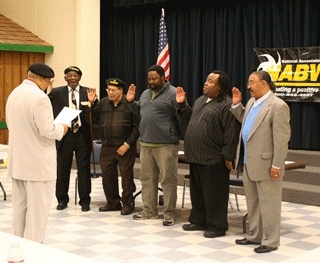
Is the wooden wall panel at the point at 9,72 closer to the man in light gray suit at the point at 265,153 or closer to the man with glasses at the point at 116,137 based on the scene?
the man with glasses at the point at 116,137

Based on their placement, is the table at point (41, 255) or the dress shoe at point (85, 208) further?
the dress shoe at point (85, 208)

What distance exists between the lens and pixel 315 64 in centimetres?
900

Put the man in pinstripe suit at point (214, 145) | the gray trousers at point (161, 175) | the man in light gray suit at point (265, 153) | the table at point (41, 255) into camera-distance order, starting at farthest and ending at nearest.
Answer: the gray trousers at point (161, 175) < the man in pinstripe suit at point (214, 145) < the man in light gray suit at point (265, 153) < the table at point (41, 255)

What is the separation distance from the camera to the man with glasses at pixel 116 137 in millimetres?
6730

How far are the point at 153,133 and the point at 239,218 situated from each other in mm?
1436

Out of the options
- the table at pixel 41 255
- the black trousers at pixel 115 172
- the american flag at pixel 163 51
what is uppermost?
the american flag at pixel 163 51

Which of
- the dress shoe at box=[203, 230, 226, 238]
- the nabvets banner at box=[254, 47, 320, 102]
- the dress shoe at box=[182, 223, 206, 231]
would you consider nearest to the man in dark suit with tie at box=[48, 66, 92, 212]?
the dress shoe at box=[182, 223, 206, 231]

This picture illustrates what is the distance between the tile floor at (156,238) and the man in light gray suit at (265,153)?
28 centimetres

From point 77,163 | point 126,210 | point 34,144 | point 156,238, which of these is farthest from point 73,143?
point 34,144

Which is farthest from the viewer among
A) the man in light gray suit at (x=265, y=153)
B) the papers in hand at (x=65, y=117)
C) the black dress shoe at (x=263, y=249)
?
the black dress shoe at (x=263, y=249)

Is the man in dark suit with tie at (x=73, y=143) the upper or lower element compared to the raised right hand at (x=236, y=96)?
lower

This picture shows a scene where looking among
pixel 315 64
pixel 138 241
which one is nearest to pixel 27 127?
pixel 138 241

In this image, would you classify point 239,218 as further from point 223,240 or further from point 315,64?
point 315,64

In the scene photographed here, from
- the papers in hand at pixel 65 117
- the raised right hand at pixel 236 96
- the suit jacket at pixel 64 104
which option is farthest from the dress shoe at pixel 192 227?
the papers in hand at pixel 65 117
